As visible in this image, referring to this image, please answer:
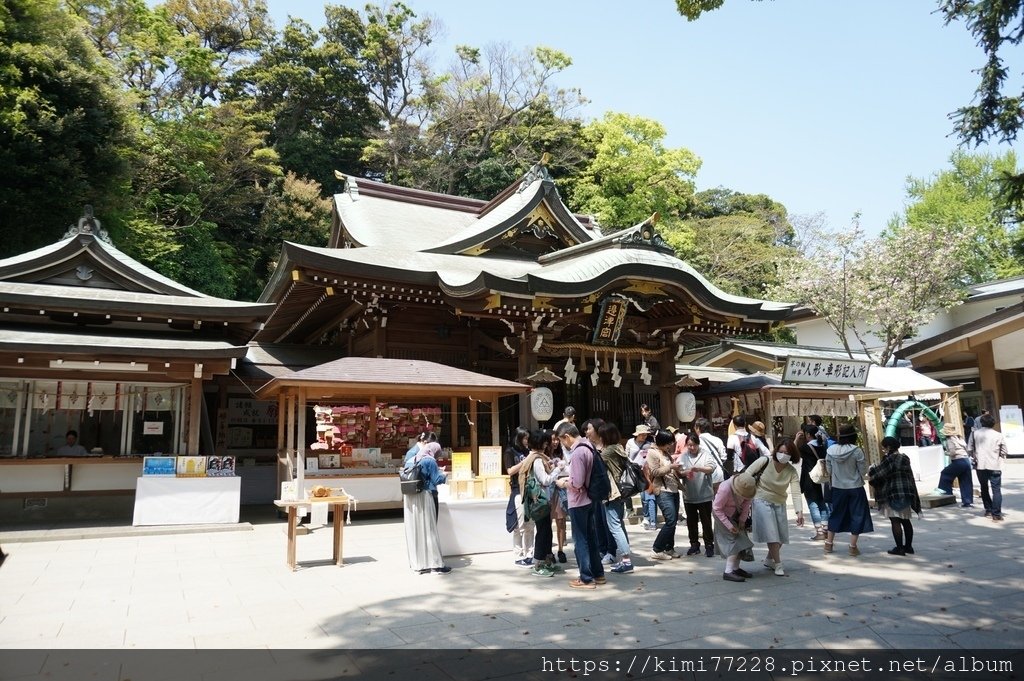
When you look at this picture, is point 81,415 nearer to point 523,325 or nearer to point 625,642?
point 523,325

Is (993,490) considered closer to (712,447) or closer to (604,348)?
(712,447)

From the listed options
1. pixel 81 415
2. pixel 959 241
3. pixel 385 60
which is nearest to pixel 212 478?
pixel 81 415

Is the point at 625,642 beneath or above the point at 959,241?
beneath

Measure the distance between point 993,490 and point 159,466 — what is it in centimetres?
1326

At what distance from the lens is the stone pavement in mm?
4566

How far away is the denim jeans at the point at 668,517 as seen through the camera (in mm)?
7391

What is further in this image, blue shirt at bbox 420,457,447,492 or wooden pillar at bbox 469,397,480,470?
wooden pillar at bbox 469,397,480,470

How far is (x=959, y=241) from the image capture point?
23.3 m

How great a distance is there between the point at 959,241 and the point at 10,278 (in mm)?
28673

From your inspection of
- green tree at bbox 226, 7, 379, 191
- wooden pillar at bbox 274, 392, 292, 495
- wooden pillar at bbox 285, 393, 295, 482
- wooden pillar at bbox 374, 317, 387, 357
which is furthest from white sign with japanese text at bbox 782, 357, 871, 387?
green tree at bbox 226, 7, 379, 191

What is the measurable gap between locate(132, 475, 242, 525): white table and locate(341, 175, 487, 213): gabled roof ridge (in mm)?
11061

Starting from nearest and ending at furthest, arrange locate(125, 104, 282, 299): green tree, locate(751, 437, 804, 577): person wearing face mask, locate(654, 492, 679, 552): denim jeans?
locate(751, 437, 804, 577): person wearing face mask, locate(654, 492, 679, 552): denim jeans, locate(125, 104, 282, 299): green tree

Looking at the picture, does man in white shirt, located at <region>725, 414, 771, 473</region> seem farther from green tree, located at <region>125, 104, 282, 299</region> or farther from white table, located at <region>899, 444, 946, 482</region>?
green tree, located at <region>125, 104, 282, 299</region>

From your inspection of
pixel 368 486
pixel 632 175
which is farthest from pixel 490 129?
pixel 368 486
